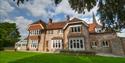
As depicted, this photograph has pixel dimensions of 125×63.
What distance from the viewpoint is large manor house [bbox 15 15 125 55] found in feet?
108

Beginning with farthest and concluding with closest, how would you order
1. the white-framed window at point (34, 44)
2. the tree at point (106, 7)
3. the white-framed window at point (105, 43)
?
1. the white-framed window at point (34, 44)
2. the white-framed window at point (105, 43)
3. the tree at point (106, 7)

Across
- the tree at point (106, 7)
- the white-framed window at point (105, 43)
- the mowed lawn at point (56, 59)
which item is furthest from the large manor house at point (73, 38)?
the tree at point (106, 7)

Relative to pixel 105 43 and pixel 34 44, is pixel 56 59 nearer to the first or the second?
pixel 105 43

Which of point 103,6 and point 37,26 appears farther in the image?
point 37,26

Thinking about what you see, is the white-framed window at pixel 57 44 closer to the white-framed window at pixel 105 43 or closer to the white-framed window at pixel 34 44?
the white-framed window at pixel 34 44

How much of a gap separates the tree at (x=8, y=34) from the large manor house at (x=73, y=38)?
581 inches

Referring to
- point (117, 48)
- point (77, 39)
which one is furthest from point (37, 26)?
point (117, 48)

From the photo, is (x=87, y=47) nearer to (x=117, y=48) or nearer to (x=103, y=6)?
(x=117, y=48)

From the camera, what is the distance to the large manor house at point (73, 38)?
32938 mm

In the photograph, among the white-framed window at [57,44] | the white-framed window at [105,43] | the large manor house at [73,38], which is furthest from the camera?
the white-framed window at [57,44]

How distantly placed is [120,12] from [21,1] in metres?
7.99

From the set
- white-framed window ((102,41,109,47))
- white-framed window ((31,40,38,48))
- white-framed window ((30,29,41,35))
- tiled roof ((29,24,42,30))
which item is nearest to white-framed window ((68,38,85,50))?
white-framed window ((102,41,109,47))

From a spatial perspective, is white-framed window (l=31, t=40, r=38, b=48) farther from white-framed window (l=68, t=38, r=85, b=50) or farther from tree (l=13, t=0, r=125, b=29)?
tree (l=13, t=0, r=125, b=29)

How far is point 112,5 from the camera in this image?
38.1ft
